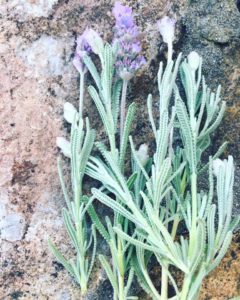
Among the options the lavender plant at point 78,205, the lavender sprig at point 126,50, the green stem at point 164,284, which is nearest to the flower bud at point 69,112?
the lavender plant at point 78,205

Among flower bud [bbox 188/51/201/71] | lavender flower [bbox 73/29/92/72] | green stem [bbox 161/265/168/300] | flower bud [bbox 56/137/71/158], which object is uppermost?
lavender flower [bbox 73/29/92/72]

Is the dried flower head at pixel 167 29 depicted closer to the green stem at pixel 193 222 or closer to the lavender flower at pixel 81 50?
the lavender flower at pixel 81 50

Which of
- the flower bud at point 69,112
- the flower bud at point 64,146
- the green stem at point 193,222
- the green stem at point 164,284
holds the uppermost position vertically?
the flower bud at point 69,112

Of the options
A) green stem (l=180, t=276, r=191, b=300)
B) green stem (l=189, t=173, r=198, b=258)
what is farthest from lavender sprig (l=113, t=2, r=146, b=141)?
green stem (l=180, t=276, r=191, b=300)

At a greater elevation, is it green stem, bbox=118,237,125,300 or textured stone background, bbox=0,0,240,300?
textured stone background, bbox=0,0,240,300

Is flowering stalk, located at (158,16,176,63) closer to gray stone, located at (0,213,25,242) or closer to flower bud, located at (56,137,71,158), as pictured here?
flower bud, located at (56,137,71,158)

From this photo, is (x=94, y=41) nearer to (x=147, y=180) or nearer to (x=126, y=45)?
(x=126, y=45)

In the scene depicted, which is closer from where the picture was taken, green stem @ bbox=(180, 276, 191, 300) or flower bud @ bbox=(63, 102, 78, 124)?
green stem @ bbox=(180, 276, 191, 300)
